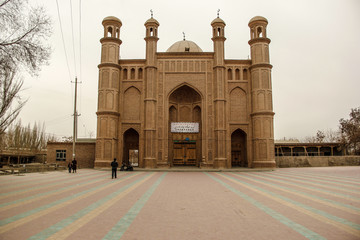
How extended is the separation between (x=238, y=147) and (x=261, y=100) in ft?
20.5

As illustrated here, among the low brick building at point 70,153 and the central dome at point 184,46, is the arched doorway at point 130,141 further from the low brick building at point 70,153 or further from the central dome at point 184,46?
the central dome at point 184,46

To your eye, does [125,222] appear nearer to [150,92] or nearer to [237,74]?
[150,92]

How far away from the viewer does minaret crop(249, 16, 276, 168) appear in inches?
1114

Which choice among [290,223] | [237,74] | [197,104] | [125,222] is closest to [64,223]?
[125,222]

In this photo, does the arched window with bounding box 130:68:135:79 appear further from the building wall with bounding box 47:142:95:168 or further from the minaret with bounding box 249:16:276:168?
the minaret with bounding box 249:16:276:168

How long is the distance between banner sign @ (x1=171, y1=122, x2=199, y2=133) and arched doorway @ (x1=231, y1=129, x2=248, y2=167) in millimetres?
4559

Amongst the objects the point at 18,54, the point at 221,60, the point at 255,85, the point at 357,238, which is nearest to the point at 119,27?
the point at 221,60

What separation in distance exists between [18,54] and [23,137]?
4230 cm

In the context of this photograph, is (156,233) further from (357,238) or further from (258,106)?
(258,106)

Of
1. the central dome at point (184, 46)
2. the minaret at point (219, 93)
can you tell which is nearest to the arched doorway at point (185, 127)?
the minaret at point (219, 93)

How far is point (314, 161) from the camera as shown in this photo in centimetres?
3481

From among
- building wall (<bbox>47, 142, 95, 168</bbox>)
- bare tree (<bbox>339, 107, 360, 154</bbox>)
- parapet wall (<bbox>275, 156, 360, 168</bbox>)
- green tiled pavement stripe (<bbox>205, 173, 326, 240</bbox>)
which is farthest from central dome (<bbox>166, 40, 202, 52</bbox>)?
green tiled pavement stripe (<bbox>205, 173, 326, 240</bbox>)

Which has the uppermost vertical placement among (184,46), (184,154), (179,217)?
(184,46)

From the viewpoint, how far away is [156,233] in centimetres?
535
